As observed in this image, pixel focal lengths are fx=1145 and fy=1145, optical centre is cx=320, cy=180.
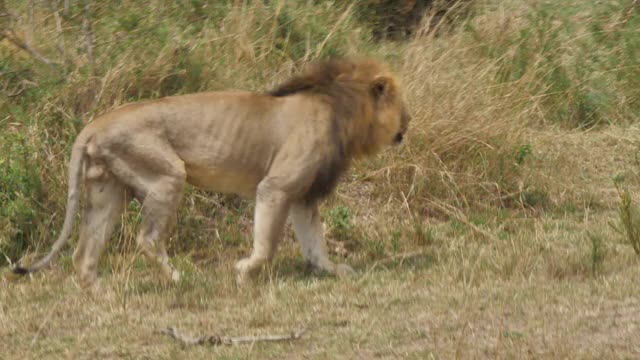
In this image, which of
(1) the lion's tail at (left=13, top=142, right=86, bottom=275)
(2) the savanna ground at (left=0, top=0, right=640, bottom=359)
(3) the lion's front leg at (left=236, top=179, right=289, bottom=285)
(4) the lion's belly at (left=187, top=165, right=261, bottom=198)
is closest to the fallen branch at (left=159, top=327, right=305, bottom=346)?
(2) the savanna ground at (left=0, top=0, right=640, bottom=359)

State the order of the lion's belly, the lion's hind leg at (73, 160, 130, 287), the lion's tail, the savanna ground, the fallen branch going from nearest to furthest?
the fallen branch < the savanna ground < the lion's tail < the lion's hind leg at (73, 160, 130, 287) < the lion's belly

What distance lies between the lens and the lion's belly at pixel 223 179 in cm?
696

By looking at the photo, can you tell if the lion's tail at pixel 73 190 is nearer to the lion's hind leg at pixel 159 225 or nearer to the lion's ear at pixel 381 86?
the lion's hind leg at pixel 159 225

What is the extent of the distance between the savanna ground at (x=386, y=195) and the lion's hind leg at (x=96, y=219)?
15 centimetres

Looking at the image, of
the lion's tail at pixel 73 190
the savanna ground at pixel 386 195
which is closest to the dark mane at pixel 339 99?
the savanna ground at pixel 386 195

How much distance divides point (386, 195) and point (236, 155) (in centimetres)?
213

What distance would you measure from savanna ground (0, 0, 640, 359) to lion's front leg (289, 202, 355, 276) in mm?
129

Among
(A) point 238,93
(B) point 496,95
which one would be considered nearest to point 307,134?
(A) point 238,93

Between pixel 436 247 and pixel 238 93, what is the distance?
1.77m

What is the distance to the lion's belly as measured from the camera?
6957 mm

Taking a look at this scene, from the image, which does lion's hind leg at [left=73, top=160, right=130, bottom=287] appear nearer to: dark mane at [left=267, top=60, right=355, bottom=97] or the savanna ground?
the savanna ground

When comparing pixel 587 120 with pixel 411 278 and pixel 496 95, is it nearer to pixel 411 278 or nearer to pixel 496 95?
pixel 496 95

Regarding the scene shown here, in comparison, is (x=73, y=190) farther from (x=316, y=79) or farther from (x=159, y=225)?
(x=316, y=79)

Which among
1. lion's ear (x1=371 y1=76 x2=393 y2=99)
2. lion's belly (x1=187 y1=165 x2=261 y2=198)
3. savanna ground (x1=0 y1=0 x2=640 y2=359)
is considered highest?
lion's ear (x1=371 y1=76 x2=393 y2=99)
